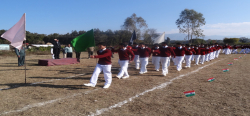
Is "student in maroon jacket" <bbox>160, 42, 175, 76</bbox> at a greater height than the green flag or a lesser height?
lesser

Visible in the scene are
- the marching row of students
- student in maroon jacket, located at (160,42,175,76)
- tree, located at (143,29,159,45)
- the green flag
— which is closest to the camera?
the marching row of students

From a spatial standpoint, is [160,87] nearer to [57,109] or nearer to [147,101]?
[147,101]

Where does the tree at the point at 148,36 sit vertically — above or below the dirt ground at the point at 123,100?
above

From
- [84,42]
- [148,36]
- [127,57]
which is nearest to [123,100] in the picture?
[127,57]

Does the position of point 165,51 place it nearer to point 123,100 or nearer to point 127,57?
point 127,57

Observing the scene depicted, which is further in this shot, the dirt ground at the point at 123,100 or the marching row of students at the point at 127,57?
the marching row of students at the point at 127,57

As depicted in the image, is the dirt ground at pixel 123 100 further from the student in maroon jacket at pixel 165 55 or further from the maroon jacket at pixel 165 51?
the maroon jacket at pixel 165 51

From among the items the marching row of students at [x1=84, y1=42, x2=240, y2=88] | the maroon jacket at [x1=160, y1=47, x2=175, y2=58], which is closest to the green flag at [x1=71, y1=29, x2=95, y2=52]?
the marching row of students at [x1=84, y1=42, x2=240, y2=88]

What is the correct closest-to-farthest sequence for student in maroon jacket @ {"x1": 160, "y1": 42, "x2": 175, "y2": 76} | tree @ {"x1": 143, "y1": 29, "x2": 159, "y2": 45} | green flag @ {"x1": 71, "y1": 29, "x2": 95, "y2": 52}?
green flag @ {"x1": 71, "y1": 29, "x2": 95, "y2": 52}
student in maroon jacket @ {"x1": 160, "y1": 42, "x2": 175, "y2": 76}
tree @ {"x1": 143, "y1": 29, "x2": 159, "y2": 45}

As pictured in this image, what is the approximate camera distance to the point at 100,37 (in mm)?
41781

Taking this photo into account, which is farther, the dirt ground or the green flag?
the green flag

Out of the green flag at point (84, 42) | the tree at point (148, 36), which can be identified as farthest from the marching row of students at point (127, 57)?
the tree at point (148, 36)

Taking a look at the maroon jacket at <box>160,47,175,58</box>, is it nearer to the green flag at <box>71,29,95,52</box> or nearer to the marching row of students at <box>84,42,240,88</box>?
the marching row of students at <box>84,42,240,88</box>

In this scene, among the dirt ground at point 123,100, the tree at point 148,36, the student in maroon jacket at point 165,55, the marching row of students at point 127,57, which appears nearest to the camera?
the dirt ground at point 123,100
